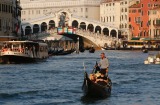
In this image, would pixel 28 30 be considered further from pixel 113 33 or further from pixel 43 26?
pixel 113 33

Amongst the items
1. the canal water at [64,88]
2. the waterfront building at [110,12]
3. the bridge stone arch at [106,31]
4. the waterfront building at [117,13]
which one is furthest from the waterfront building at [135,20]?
the canal water at [64,88]

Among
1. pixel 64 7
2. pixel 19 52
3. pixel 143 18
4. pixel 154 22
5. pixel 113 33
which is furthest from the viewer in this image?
pixel 64 7

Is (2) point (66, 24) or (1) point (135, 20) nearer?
(1) point (135, 20)

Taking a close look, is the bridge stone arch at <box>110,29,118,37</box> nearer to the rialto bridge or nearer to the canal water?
the rialto bridge

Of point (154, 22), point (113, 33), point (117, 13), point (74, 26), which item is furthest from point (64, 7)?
point (154, 22)

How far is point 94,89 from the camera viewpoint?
85.6 ft

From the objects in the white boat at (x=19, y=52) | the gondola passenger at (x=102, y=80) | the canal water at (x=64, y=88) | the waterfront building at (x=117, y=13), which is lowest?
the canal water at (x=64, y=88)

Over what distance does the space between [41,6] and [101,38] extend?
25.3 meters

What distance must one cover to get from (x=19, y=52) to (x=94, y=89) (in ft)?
69.7

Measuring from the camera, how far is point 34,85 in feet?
103

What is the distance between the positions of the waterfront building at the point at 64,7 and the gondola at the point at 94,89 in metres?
100

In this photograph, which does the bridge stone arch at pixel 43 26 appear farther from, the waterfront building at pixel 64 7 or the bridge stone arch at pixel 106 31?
the waterfront building at pixel 64 7

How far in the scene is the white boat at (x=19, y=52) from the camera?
46.7 metres

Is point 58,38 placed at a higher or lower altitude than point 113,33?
lower
